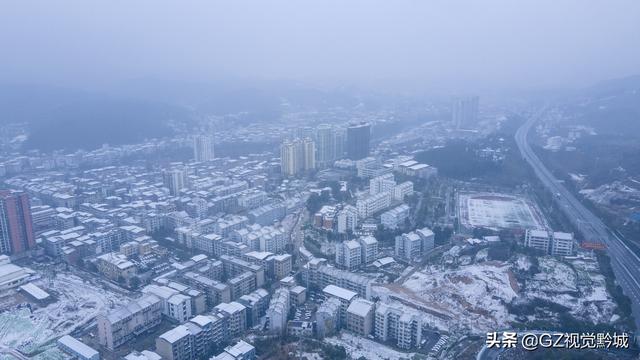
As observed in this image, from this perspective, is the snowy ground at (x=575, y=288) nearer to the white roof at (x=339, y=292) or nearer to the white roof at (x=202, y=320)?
the white roof at (x=339, y=292)

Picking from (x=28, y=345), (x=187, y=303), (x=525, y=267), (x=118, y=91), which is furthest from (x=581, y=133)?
(x=118, y=91)

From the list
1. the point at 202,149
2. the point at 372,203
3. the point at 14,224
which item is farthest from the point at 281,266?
the point at 202,149

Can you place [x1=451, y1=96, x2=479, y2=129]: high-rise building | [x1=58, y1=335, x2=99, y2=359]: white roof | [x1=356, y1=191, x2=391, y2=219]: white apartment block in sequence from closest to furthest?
[x1=58, y1=335, x2=99, y2=359]: white roof, [x1=356, y1=191, x2=391, y2=219]: white apartment block, [x1=451, y1=96, x2=479, y2=129]: high-rise building

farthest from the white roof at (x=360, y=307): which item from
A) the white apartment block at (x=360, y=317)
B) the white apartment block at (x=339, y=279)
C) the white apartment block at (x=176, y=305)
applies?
the white apartment block at (x=176, y=305)

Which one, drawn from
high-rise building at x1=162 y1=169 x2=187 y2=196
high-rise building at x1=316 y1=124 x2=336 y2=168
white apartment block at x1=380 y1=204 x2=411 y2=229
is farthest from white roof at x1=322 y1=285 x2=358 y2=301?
high-rise building at x1=316 y1=124 x2=336 y2=168

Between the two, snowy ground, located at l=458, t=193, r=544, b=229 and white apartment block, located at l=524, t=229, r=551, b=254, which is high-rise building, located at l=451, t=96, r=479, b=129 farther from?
white apartment block, located at l=524, t=229, r=551, b=254

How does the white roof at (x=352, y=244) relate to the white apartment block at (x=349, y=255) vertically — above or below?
above

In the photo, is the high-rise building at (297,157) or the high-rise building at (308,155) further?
the high-rise building at (308,155)

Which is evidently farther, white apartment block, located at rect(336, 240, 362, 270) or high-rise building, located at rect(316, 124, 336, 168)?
high-rise building, located at rect(316, 124, 336, 168)

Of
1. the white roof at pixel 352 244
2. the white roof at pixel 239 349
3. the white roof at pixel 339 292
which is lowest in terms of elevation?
the white roof at pixel 239 349
